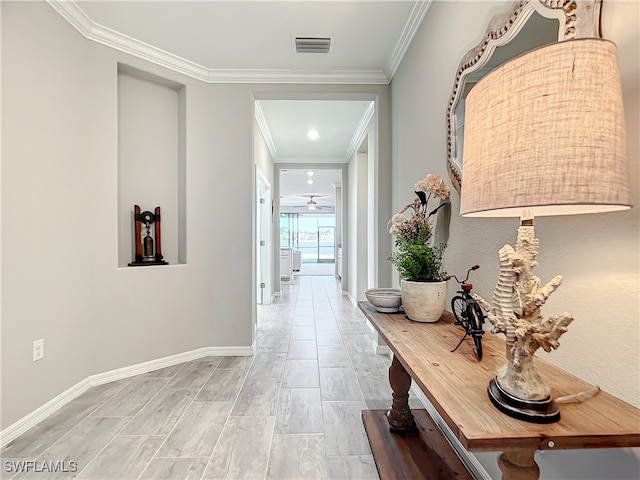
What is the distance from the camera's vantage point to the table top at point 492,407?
612mm

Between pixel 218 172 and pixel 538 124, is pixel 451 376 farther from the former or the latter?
pixel 218 172

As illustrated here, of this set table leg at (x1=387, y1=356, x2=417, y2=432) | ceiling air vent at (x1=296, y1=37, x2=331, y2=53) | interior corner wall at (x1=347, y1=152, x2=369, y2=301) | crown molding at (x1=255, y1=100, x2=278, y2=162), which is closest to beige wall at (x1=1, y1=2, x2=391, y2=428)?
ceiling air vent at (x1=296, y1=37, x2=331, y2=53)

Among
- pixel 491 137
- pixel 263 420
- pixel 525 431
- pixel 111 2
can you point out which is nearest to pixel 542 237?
pixel 491 137

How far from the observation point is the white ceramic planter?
52.6 inches

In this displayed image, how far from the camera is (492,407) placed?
28.0 inches

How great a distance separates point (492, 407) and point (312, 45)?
2707mm

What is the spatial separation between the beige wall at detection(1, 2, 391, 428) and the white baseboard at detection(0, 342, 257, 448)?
0.14 ft

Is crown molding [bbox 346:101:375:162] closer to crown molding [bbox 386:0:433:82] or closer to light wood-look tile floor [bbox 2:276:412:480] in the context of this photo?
crown molding [bbox 386:0:433:82]

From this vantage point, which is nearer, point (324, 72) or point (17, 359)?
point (17, 359)

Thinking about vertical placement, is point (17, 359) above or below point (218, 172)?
below

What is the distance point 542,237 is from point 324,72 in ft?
8.34

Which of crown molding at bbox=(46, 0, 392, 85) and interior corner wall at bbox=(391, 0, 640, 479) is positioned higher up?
crown molding at bbox=(46, 0, 392, 85)

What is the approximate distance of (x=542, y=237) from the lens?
1013mm

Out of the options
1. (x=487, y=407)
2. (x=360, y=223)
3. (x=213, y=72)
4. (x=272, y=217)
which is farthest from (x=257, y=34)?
(x=272, y=217)
